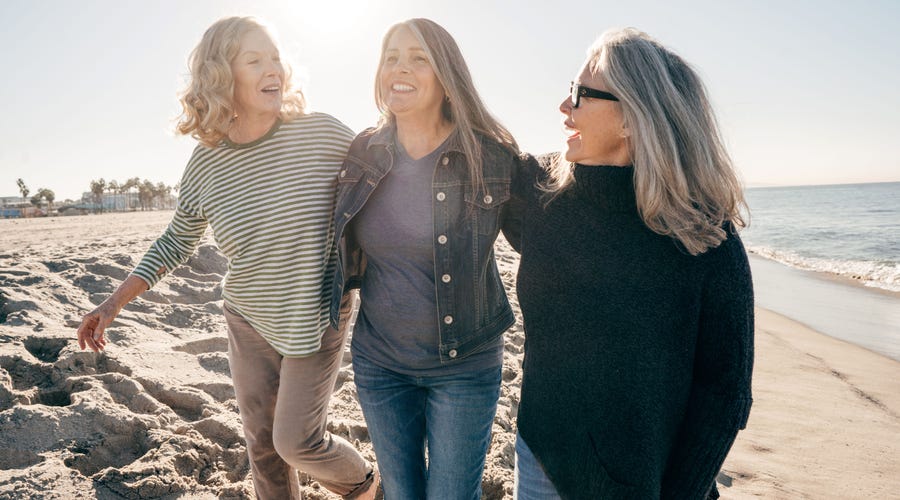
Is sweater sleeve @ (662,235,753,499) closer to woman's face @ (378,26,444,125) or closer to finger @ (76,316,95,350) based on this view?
woman's face @ (378,26,444,125)

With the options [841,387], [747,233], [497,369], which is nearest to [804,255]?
[747,233]

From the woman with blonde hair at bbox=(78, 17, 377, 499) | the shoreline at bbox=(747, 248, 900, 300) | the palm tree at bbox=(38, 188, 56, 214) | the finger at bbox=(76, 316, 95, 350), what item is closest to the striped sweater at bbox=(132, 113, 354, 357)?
the woman with blonde hair at bbox=(78, 17, 377, 499)

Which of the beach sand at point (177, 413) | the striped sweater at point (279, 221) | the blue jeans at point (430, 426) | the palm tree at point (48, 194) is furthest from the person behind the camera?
the palm tree at point (48, 194)

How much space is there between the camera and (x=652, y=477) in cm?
165

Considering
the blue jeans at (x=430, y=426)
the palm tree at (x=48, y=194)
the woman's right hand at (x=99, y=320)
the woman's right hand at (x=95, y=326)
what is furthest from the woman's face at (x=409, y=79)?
the palm tree at (x=48, y=194)

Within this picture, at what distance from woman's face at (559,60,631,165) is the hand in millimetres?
2229

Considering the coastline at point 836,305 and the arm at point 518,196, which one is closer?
the arm at point 518,196

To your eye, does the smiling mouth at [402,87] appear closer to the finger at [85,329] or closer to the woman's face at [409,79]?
the woman's face at [409,79]

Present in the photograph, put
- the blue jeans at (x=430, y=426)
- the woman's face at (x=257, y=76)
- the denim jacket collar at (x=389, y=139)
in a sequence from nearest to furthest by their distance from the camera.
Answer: the blue jeans at (x=430, y=426)
the denim jacket collar at (x=389, y=139)
the woman's face at (x=257, y=76)

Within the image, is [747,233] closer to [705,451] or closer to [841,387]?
[841,387]

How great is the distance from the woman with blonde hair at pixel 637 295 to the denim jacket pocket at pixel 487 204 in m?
0.30

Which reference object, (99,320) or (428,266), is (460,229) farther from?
(99,320)

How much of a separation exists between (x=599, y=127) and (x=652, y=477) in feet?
3.73

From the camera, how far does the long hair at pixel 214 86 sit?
2443mm
